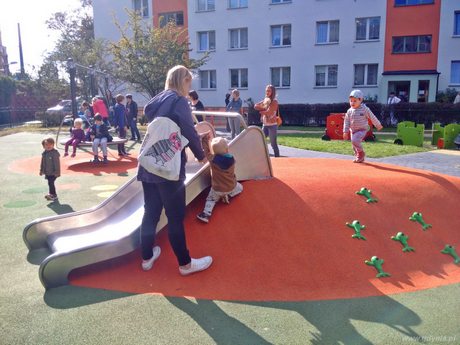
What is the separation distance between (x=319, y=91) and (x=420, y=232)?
25.4 m

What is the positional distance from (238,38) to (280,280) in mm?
29402

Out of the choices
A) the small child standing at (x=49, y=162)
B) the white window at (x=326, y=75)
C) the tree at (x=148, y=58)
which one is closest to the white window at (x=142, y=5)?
the tree at (x=148, y=58)

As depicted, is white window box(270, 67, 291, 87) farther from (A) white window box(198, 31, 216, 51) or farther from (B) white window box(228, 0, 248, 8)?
(B) white window box(228, 0, 248, 8)

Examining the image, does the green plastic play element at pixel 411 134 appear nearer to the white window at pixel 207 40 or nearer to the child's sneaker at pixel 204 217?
the child's sneaker at pixel 204 217

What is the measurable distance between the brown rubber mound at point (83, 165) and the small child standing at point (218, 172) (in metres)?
6.06

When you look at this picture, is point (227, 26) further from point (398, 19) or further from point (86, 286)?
point (86, 286)

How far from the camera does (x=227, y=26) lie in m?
30.7

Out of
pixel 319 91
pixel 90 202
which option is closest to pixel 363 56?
pixel 319 91

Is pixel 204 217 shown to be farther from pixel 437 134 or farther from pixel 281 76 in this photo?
pixel 281 76

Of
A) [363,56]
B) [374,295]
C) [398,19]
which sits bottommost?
[374,295]

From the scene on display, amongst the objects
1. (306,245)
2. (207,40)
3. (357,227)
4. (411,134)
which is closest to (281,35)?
(207,40)

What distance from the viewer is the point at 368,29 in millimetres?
27547

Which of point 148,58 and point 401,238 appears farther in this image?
point 148,58

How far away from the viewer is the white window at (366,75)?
2789 cm
